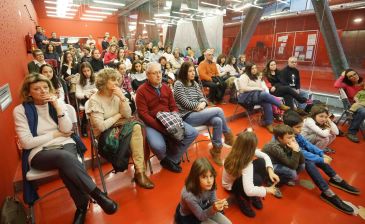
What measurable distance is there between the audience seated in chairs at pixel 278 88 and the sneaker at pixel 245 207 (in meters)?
2.78

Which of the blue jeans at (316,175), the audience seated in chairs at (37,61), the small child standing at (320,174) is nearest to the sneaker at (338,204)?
the small child standing at (320,174)

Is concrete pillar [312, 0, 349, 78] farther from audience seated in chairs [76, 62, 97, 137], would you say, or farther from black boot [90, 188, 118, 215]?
black boot [90, 188, 118, 215]

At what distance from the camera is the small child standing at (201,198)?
1452 millimetres

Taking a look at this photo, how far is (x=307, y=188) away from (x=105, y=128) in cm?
231

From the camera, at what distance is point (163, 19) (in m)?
7.35

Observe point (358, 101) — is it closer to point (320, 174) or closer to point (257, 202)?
point (320, 174)

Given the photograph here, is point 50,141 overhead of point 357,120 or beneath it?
overhead

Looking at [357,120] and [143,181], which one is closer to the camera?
[143,181]

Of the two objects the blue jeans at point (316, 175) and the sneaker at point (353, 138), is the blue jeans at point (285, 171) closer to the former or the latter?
the blue jeans at point (316, 175)

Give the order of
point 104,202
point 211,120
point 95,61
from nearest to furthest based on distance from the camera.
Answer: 1. point 104,202
2. point 211,120
3. point 95,61

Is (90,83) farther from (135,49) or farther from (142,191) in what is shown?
(135,49)

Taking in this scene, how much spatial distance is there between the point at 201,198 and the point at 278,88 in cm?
335

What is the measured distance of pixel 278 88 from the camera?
4156 mm

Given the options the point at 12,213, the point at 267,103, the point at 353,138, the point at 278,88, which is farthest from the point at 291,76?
the point at 12,213
